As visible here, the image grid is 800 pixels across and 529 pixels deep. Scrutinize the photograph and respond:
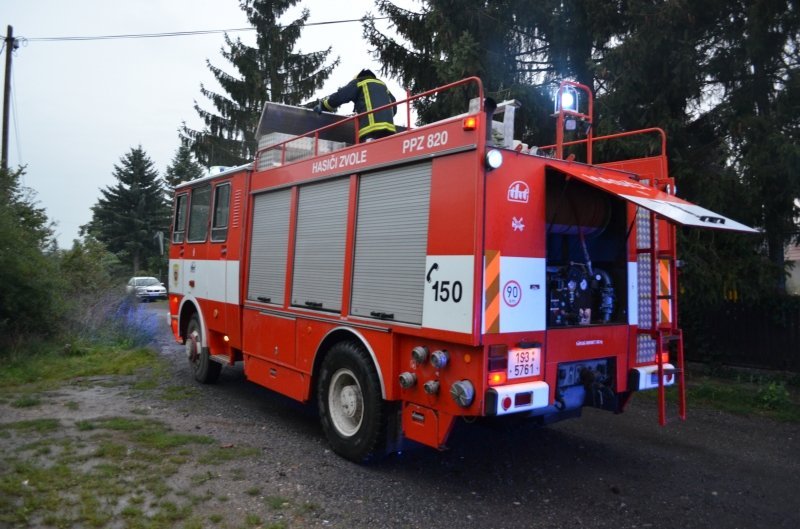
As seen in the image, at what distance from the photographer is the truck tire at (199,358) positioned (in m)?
8.38

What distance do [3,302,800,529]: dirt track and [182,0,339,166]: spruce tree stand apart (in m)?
17.9

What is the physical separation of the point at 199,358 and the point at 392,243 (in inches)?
187

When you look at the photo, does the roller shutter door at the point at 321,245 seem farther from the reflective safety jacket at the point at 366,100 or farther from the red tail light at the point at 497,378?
the red tail light at the point at 497,378

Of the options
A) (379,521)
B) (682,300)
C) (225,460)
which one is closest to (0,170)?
(225,460)

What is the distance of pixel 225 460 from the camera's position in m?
5.28

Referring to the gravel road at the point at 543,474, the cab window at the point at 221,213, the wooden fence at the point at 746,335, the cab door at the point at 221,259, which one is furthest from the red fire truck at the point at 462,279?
the wooden fence at the point at 746,335

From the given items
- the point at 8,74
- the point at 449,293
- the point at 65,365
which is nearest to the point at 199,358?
the point at 65,365

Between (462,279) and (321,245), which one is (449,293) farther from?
(321,245)

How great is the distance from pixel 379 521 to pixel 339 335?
1.90 metres

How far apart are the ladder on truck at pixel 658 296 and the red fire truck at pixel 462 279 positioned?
18 mm

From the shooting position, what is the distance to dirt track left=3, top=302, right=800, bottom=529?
13.9 ft

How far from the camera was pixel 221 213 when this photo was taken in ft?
26.5

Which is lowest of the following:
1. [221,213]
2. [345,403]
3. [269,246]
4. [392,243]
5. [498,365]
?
[345,403]

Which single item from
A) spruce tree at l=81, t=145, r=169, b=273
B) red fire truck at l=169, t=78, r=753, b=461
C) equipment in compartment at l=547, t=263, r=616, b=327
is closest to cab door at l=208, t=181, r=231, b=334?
red fire truck at l=169, t=78, r=753, b=461
